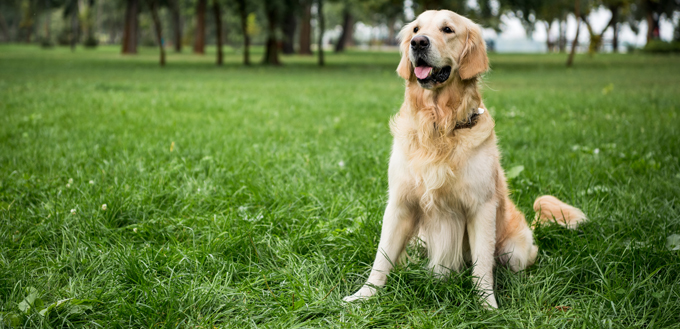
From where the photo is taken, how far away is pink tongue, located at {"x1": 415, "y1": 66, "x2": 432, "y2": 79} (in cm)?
225

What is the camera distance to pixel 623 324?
201 cm

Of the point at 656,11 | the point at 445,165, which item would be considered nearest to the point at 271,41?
the point at 445,165

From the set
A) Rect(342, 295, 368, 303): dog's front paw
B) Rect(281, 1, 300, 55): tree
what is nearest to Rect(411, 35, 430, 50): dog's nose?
Rect(342, 295, 368, 303): dog's front paw

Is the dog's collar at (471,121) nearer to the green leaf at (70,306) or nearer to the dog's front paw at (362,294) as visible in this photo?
the dog's front paw at (362,294)

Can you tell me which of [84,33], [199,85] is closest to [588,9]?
[199,85]

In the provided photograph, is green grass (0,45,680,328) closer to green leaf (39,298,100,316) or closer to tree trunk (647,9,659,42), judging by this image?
green leaf (39,298,100,316)

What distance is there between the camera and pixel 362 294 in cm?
230

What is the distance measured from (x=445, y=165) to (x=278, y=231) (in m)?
1.26

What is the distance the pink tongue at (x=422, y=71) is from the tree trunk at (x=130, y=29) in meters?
36.5

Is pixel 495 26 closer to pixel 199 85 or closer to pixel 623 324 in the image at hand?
pixel 199 85

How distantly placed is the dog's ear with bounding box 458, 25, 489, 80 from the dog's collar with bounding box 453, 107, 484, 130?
18cm

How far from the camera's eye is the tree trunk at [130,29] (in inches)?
1362

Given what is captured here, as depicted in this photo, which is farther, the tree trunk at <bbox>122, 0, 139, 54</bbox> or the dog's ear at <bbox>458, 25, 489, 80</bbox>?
the tree trunk at <bbox>122, 0, 139, 54</bbox>

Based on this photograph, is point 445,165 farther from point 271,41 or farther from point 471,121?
point 271,41
